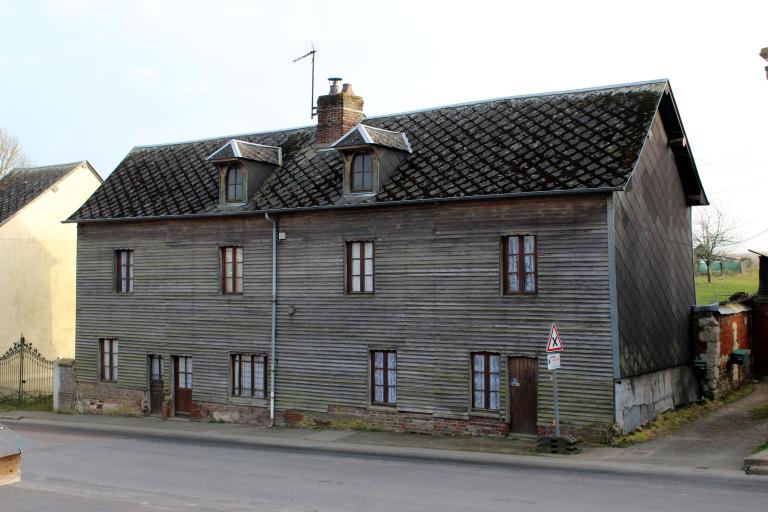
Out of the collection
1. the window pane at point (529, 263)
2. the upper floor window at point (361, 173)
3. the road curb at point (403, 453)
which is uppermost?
the upper floor window at point (361, 173)

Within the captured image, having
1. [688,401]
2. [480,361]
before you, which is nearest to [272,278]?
[480,361]

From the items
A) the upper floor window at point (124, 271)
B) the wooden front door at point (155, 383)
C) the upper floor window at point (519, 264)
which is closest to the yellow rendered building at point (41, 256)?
the upper floor window at point (124, 271)

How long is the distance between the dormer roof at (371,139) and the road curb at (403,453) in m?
8.07

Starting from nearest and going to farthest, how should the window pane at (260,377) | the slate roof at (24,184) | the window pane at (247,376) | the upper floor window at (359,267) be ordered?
the upper floor window at (359,267)
the window pane at (260,377)
the window pane at (247,376)
the slate roof at (24,184)

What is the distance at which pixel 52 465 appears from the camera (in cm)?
1877

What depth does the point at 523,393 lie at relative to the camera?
20766 mm

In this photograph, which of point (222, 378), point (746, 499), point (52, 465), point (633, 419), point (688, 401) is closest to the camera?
point (746, 499)

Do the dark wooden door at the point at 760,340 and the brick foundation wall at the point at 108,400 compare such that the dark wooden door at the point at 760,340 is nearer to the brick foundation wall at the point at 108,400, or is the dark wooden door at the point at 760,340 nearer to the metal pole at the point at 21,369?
the brick foundation wall at the point at 108,400

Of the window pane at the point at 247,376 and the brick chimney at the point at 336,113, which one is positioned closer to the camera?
the window pane at the point at 247,376

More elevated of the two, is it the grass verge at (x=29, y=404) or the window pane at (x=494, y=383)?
the window pane at (x=494, y=383)

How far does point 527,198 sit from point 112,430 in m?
14.2

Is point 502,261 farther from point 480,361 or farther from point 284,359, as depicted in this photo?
point 284,359

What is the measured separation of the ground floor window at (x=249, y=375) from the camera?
25469mm

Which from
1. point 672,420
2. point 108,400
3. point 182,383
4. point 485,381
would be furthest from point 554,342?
point 108,400
